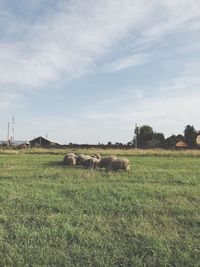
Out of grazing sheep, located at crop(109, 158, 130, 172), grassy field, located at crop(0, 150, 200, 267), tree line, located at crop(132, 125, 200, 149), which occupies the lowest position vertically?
grassy field, located at crop(0, 150, 200, 267)

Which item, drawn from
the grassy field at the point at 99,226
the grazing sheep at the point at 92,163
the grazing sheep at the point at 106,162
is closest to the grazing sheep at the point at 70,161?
Answer: the grazing sheep at the point at 92,163

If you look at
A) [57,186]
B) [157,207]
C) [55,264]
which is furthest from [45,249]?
[57,186]

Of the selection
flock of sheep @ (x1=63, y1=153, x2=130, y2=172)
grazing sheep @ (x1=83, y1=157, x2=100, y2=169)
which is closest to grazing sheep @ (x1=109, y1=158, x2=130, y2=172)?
flock of sheep @ (x1=63, y1=153, x2=130, y2=172)

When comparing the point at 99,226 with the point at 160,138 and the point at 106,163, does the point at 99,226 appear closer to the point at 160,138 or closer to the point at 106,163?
the point at 106,163

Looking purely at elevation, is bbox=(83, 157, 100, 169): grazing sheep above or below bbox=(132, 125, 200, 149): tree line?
below

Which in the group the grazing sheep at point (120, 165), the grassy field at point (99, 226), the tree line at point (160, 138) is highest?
the tree line at point (160, 138)

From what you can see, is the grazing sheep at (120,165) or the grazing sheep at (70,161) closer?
the grazing sheep at (120,165)

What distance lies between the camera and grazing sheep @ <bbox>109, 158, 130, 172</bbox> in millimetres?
20969

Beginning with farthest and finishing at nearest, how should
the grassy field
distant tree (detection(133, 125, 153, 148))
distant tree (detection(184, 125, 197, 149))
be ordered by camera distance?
distant tree (detection(133, 125, 153, 148)), distant tree (detection(184, 125, 197, 149)), the grassy field

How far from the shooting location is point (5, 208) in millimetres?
10008

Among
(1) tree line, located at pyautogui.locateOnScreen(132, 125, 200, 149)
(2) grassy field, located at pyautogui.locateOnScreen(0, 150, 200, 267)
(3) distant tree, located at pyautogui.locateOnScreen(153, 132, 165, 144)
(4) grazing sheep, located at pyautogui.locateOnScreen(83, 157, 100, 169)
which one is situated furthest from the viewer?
(3) distant tree, located at pyautogui.locateOnScreen(153, 132, 165, 144)

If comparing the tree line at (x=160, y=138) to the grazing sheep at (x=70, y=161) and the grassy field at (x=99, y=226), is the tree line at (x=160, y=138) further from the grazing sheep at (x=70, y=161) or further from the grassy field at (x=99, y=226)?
the grassy field at (x=99, y=226)

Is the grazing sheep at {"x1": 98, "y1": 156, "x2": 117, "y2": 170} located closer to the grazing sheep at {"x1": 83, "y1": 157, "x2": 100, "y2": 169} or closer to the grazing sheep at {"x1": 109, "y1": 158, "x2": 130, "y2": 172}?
the grazing sheep at {"x1": 109, "y1": 158, "x2": 130, "y2": 172}

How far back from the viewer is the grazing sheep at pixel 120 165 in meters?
21.0
